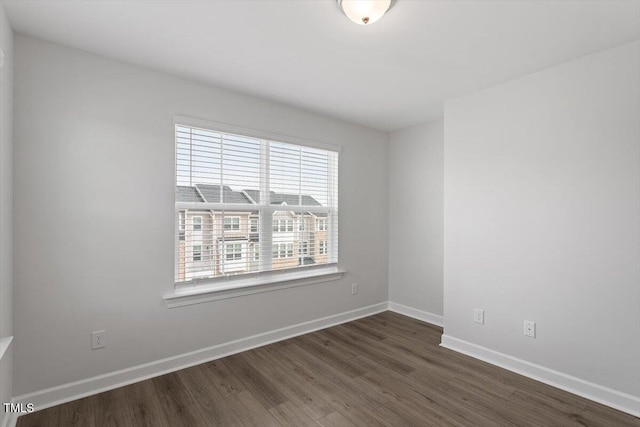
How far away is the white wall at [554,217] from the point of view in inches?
84.6

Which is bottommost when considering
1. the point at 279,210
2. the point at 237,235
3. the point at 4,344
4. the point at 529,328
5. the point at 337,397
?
the point at 337,397

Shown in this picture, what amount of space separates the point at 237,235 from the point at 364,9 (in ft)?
6.89

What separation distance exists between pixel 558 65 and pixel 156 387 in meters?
3.89

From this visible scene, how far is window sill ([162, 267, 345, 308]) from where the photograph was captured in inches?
105

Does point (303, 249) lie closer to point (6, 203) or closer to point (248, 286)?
point (248, 286)

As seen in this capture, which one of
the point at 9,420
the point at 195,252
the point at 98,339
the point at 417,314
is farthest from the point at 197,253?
the point at 417,314

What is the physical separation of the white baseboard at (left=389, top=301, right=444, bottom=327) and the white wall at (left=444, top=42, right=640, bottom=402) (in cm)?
65

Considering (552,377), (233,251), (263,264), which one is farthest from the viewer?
(263,264)

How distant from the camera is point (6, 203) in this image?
6.16 ft

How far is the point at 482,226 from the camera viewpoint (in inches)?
114

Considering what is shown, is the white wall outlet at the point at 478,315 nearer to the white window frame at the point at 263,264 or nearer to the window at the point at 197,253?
the white window frame at the point at 263,264

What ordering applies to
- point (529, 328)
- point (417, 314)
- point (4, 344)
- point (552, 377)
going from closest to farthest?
point (4, 344)
point (552, 377)
point (529, 328)
point (417, 314)

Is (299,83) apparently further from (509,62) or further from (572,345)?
(572,345)

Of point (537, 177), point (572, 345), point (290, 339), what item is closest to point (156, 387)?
point (290, 339)
